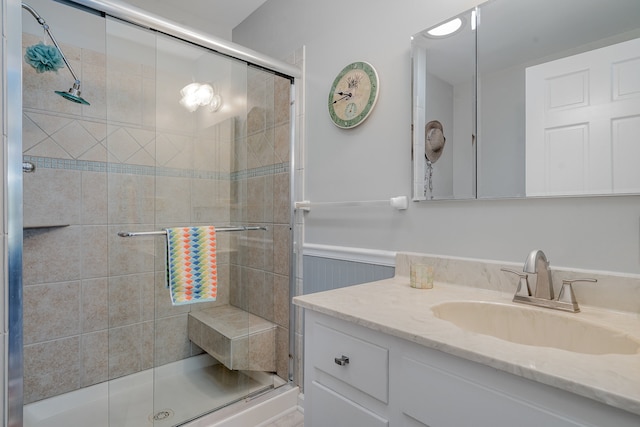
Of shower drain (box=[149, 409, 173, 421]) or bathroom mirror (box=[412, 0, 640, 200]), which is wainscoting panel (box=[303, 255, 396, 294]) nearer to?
bathroom mirror (box=[412, 0, 640, 200])

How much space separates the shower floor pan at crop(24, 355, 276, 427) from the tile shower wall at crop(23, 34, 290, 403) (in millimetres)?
52

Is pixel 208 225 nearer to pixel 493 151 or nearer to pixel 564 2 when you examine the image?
pixel 493 151

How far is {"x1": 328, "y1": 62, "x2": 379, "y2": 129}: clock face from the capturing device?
4.82 ft

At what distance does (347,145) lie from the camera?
1.60 m

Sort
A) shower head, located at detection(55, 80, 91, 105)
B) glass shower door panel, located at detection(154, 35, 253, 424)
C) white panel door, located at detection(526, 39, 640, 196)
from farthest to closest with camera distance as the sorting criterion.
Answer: glass shower door panel, located at detection(154, 35, 253, 424), shower head, located at detection(55, 80, 91, 105), white panel door, located at detection(526, 39, 640, 196)

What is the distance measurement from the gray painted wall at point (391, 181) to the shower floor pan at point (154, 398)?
87 centimetres

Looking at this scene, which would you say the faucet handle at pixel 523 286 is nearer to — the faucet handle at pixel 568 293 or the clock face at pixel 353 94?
the faucet handle at pixel 568 293

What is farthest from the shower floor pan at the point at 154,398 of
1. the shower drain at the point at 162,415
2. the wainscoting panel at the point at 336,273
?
the wainscoting panel at the point at 336,273

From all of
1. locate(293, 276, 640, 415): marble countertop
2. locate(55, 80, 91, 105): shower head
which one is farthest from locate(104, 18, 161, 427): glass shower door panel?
locate(293, 276, 640, 415): marble countertop

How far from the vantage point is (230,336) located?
1.72m

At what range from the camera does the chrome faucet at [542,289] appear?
2.85 feet

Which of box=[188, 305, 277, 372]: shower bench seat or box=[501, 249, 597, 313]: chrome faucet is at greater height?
box=[501, 249, 597, 313]: chrome faucet

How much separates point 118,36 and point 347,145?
1117mm

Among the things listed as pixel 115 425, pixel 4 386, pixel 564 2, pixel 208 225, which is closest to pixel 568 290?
pixel 564 2
